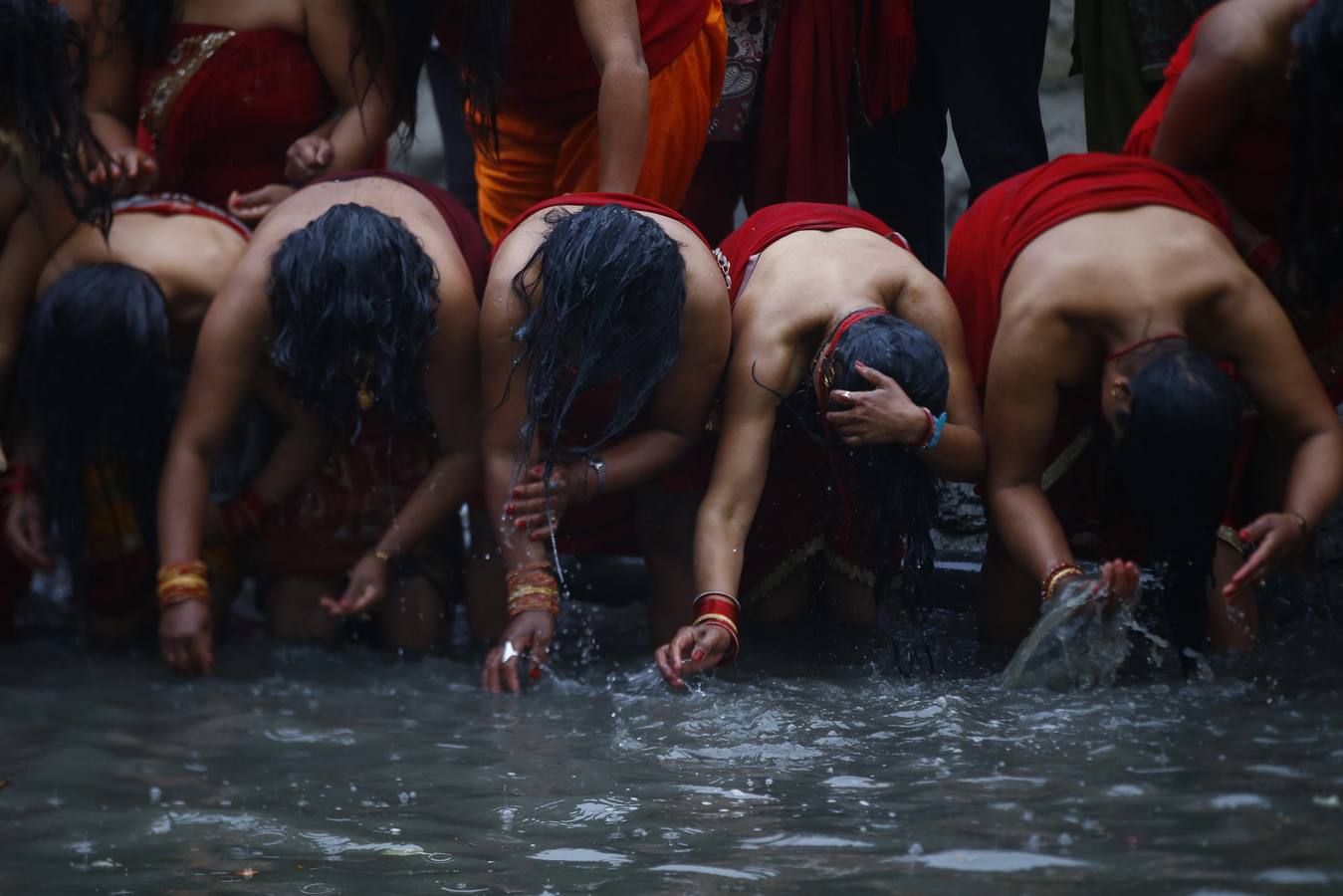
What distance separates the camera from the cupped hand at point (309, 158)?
3.48 m

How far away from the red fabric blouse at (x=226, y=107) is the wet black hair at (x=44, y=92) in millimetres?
279

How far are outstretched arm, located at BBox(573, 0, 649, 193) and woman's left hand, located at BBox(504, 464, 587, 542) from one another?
1.99ft

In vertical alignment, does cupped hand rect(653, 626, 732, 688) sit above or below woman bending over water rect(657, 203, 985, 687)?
below

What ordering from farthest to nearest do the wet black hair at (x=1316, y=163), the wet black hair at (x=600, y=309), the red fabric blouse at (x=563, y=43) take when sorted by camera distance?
the red fabric blouse at (x=563, y=43) < the wet black hair at (x=600, y=309) < the wet black hair at (x=1316, y=163)

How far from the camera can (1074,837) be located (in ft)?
6.43

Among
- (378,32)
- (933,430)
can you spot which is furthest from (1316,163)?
(378,32)

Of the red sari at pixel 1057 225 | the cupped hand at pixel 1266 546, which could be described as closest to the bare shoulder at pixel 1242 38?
the red sari at pixel 1057 225

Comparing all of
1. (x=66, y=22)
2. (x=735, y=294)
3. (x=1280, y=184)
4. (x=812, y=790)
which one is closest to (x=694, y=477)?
(x=735, y=294)

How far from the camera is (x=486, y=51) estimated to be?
3309 millimetres

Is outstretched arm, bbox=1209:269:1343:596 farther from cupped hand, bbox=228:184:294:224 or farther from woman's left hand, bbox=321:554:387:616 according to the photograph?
cupped hand, bbox=228:184:294:224

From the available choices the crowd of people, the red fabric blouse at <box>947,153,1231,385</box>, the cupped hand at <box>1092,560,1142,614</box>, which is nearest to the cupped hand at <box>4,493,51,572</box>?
the crowd of people

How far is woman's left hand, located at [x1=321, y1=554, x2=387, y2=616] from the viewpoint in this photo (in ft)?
10.5

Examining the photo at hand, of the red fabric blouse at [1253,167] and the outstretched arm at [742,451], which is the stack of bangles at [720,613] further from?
the red fabric blouse at [1253,167]

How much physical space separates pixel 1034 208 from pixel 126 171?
1.89m
